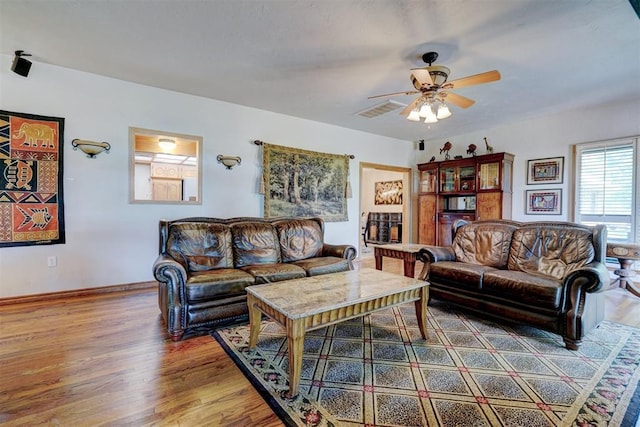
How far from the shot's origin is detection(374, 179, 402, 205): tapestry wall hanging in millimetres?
9000

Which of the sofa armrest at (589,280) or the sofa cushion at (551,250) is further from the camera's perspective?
the sofa cushion at (551,250)

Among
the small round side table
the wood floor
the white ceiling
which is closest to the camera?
the wood floor

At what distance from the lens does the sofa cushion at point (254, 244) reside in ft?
11.3

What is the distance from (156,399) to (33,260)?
2.93m

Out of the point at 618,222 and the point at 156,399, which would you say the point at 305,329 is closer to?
the point at 156,399

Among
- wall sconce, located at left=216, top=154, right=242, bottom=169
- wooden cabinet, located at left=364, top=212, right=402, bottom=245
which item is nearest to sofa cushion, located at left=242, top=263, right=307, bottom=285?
wall sconce, located at left=216, top=154, right=242, bottom=169

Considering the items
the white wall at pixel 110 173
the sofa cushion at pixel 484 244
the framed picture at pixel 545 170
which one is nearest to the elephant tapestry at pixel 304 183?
the white wall at pixel 110 173

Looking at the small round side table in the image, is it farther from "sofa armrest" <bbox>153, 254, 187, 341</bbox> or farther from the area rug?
"sofa armrest" <bbox>153, 254, 187, 341</bbox>

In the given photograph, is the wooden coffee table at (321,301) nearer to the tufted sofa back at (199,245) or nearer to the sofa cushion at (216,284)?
the sofa cushion at (216,284)

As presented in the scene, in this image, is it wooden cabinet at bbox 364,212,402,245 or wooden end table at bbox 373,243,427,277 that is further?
wooden cabinet at bbox 364,212,402,245

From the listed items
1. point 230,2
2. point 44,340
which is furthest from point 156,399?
point 230,2

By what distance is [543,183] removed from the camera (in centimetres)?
512

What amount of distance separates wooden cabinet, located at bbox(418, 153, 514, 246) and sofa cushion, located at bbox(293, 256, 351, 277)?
3.19 metres

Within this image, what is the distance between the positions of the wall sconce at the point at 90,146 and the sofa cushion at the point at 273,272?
237cm
